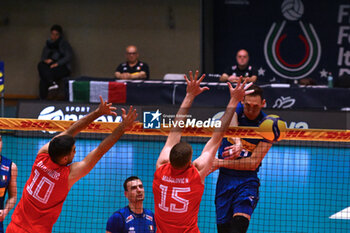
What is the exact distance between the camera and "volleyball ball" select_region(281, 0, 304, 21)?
20.7 metres

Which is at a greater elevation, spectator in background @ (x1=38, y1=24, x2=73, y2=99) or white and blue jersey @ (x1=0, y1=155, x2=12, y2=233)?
spectator in background @ (x1=38, y1=24, x2=73, y2=99)

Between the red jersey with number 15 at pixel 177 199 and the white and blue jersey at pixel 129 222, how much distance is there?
46.5 inches

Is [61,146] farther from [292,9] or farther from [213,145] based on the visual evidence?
[292,9]

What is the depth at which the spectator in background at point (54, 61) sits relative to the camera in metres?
19.8

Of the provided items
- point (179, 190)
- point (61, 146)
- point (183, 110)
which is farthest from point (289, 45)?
point (61, 146)

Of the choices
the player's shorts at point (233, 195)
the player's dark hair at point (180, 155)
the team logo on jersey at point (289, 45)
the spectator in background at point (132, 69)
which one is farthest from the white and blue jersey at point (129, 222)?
the team logo on jersey at point (289, 45)


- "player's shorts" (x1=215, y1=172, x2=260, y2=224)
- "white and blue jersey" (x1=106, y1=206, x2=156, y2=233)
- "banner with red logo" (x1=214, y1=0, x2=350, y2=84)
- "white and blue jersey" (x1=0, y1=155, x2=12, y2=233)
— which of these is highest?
"banner with red logo" (x1=214, y1=0, x2=350, y2=84)

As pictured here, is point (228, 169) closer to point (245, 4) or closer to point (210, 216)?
point (210, 216)

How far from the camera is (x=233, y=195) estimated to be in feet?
24.2

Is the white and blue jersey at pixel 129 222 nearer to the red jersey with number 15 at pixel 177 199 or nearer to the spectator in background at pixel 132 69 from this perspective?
the red jersey with number 15 at pixel 177 199

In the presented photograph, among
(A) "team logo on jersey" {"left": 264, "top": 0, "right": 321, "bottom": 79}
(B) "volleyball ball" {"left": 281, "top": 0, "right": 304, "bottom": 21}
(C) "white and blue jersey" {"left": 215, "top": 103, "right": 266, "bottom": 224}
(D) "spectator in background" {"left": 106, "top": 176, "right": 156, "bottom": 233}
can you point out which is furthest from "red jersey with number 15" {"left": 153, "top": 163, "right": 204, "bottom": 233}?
(B) "volleyball ball" {"left": 281, "top": 0, "right": 304, "bottom": 21}

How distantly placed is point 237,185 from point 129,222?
4.83 ft

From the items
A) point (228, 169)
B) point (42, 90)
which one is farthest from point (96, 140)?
point (228, 169)

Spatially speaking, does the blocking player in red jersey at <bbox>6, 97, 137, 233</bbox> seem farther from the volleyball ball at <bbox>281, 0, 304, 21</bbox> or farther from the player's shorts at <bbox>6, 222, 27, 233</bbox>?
the volleyball ball at <bbox>281, 0, 304, 21</bbox>
